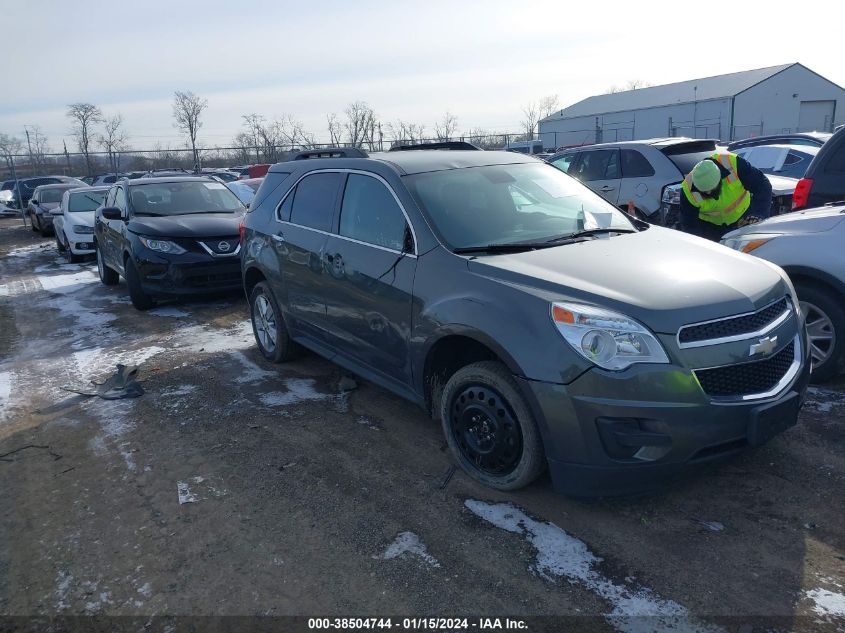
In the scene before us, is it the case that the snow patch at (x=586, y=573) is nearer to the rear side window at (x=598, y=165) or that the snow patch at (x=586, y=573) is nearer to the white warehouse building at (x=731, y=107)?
the rear side window at (x=598, y=165)

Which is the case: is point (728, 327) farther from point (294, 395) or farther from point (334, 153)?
point (334, 153)

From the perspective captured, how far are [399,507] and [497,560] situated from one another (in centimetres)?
71

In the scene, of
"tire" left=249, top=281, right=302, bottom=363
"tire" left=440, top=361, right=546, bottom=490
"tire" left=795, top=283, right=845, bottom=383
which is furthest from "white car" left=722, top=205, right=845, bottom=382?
"tire" left=249, top=281, right=302, bottom=363

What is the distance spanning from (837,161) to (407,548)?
5.26 meters

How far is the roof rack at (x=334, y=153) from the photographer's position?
5.14 metres

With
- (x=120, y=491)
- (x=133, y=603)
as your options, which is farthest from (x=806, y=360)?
(x=120, y=491)

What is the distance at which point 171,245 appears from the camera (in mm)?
8672

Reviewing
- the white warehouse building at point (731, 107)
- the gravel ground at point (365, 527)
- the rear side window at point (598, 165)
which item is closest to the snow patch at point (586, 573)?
the gravel ground at point (365, 527)

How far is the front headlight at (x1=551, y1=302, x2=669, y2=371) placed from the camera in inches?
120

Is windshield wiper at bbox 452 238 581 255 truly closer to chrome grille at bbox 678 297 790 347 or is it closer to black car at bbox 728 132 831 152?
chrome grille at bbox 678 297 790 347

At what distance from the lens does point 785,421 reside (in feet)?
10.8

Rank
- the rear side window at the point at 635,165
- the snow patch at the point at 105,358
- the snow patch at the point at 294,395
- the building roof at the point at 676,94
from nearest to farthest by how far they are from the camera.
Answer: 1. the snow patch at the point at 294,395
2. the snow patch at the point at 105,358
3. the rear side window at the point at 635,165
4. the building roof at the point at 676,94

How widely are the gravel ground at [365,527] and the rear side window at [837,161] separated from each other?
2.17 metres

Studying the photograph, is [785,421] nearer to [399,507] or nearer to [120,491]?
[399,507]
